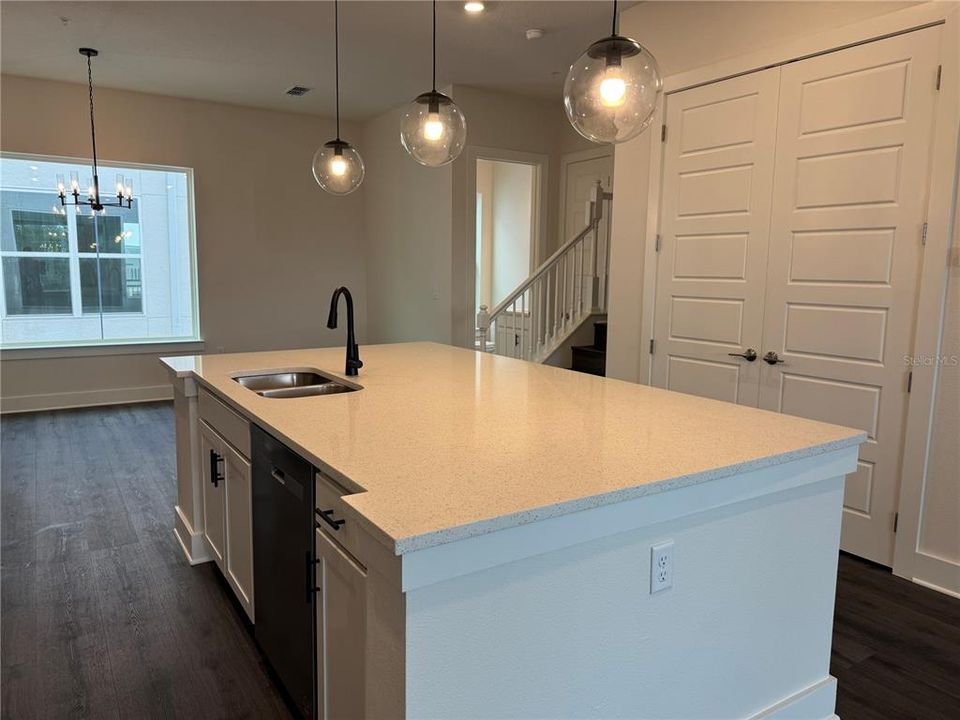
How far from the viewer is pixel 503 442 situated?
1.67 m

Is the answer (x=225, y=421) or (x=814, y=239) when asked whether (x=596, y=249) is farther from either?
(x=225, y=421)

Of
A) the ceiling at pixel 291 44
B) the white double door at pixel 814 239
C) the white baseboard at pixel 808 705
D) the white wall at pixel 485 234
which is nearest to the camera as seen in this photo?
the white baseboard at pixel 808 705

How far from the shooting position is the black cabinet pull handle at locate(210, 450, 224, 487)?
8.30ft

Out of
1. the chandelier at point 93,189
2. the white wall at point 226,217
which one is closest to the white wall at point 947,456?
the chandelier at point 93,189

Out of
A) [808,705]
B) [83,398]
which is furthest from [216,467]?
[83,398]

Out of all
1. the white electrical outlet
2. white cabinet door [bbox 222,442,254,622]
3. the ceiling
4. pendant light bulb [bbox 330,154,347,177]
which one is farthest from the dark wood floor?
the ceiling

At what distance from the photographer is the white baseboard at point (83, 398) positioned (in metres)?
6.07

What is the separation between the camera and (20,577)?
2.86 meters

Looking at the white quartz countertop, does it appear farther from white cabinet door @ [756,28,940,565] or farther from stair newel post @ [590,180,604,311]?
stair newel post @ [590,180,604,311]

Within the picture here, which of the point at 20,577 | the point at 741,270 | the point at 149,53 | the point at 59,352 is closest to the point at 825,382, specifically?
the point at 741,270

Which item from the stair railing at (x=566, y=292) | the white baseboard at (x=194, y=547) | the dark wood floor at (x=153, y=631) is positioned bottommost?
the dark wood floor at (x=153, y=631)

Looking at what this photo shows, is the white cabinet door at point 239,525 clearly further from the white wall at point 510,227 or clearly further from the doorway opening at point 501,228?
the white wall at point 510,227

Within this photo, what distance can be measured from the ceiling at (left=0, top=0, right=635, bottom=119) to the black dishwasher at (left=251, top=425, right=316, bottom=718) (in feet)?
11.1

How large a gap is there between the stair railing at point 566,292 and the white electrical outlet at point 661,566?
4.35 metres
